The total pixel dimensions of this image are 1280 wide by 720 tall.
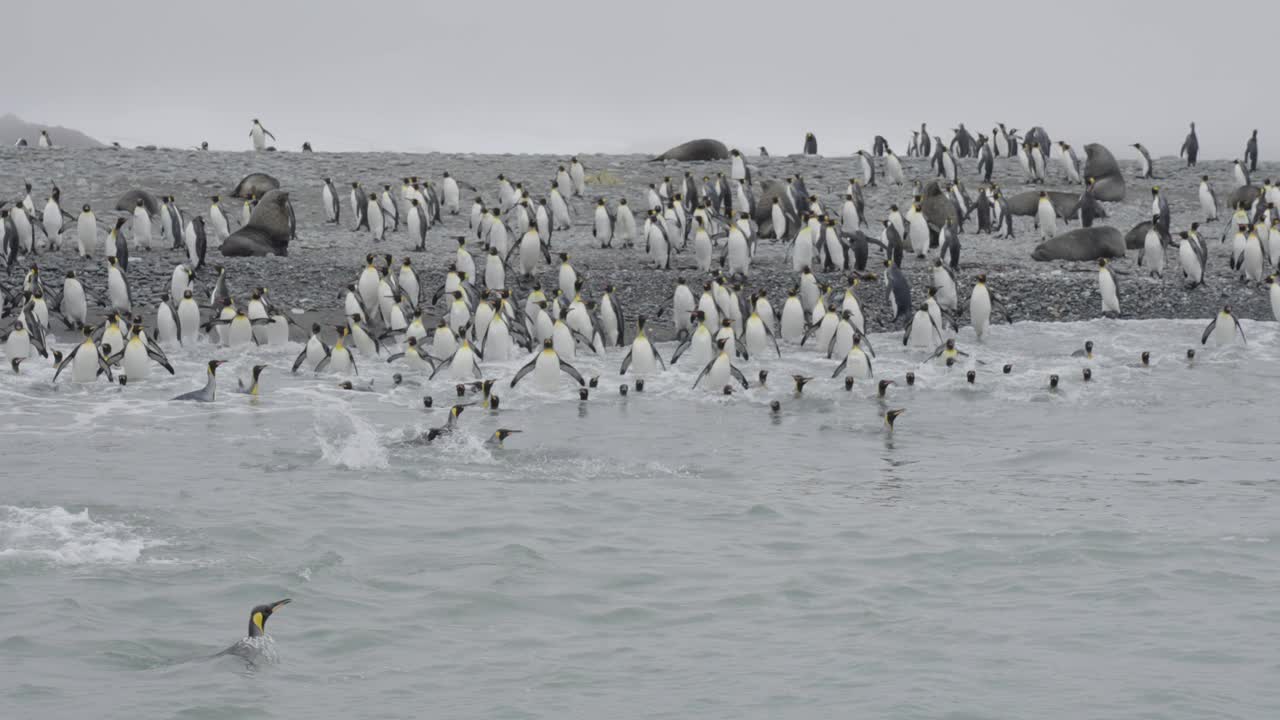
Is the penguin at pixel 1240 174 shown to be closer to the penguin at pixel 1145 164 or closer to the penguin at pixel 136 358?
the penguin at pixel 1145 164

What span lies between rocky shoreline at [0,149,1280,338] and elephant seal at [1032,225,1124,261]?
0.92 feet

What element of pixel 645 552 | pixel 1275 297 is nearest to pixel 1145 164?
pixel 1275 297

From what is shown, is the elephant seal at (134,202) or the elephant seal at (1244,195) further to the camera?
the elephant seal at (1244,195)

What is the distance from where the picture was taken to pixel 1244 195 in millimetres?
26297

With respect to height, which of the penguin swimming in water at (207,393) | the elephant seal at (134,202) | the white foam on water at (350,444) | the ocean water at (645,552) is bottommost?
the ocean water at (645,552)

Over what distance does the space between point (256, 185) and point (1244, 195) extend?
17.5m

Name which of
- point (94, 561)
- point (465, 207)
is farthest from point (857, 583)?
point (465, 207)

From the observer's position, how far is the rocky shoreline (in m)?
19.5

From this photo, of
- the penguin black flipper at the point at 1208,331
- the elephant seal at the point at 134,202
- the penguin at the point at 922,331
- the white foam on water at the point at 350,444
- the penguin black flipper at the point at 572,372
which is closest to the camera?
the white foam on water at the point at 350,444

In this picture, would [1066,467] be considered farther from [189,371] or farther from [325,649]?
[189,371]

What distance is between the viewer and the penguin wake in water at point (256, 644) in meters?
7.23

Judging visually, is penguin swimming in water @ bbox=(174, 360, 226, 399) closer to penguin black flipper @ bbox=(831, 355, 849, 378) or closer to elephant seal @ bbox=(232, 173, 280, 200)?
penguin black flipper @ bbox=(831, 355, 849, 378)

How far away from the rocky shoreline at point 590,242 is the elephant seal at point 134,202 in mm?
416

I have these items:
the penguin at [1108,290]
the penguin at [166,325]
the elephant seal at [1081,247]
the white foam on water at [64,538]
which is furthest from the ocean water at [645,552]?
the elephant seal at [1081,247]
